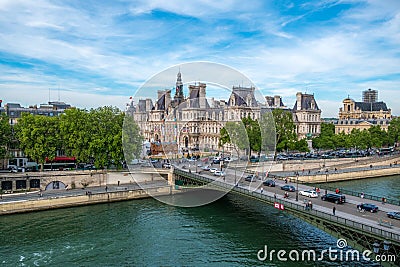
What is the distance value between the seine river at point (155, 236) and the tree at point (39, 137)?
38.4 feet

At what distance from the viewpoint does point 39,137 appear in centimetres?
4997

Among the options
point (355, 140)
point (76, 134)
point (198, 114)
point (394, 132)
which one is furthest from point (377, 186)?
point (76, 134)

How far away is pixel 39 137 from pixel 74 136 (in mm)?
4323

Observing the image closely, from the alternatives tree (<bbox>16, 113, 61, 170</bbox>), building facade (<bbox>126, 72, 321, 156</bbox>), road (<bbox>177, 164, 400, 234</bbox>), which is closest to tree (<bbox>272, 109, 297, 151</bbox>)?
building facade (<bbox>126, 72, 321, 156</bbox>)

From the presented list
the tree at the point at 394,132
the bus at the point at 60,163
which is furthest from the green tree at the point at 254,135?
the tree at the point at 394,132

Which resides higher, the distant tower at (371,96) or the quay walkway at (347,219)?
the distant tower at (371,96)

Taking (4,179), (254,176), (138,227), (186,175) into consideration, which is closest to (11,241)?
(138,227)

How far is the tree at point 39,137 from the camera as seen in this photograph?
4969cm

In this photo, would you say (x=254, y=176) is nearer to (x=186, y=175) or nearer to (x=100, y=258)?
(x=186, y=175)

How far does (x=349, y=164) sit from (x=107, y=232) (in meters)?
52.2

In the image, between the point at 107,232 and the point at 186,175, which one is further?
the point at 186,175

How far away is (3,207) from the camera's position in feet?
126

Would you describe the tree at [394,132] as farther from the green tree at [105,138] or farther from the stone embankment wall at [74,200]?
the green tree at [105,138]

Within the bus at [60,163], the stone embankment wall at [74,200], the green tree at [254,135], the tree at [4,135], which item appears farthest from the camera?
the green tree at [254,135]
